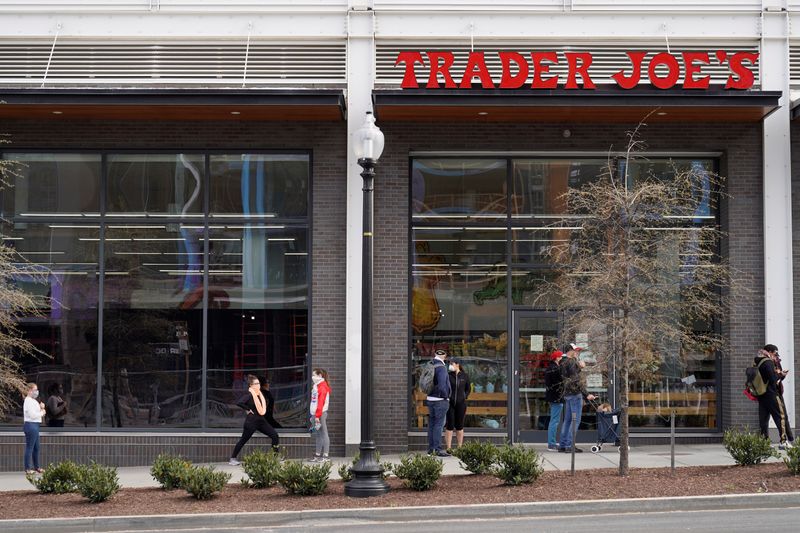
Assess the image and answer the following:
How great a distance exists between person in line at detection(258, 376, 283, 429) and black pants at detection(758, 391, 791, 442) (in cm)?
817

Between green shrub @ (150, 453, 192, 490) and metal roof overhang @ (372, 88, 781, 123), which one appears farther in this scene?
metal roof overhang @ (372, 88, 781, 123)

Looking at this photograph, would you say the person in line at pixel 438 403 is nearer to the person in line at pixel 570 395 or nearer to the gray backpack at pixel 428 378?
the gray backpack at pixel 428 378

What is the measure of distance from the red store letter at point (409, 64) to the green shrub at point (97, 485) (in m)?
8.02

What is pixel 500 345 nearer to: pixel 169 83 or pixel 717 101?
pixel 717 101

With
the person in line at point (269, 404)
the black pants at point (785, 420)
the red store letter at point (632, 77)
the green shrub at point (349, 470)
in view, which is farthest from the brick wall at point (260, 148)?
the black pants at point (785, 420)

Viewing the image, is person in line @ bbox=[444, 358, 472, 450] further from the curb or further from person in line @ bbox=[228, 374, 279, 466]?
the curb

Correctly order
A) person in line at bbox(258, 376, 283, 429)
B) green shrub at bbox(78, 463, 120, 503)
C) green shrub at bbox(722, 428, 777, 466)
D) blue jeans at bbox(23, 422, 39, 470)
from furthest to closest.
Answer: person in line at bbox(258, 376, 283, 429), blue jeans at bbox(23, 422, 39, 470), green shrub at bbox(722, 428, 777, 466), green shrub at bbox(78, 463, 120, 503)

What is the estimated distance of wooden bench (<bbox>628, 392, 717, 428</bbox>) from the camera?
59.5ft

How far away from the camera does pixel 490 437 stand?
18.0 meters

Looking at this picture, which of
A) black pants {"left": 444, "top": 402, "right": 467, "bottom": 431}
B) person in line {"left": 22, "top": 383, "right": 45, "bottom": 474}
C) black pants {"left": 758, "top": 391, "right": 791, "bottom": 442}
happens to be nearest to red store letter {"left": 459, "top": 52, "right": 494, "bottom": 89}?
black pants {"left": 444, "top": 402, "right": 467, "bottom": 431}

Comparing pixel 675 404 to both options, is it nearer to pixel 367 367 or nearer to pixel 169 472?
pixel 367 367

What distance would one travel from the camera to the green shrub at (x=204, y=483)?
13062 mm
